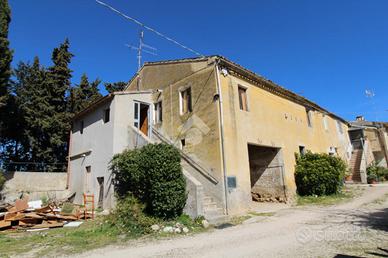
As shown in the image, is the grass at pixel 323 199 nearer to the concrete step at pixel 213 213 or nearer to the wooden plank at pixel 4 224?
the concrete step at pixel 213 213

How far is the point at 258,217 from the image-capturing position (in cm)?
1105

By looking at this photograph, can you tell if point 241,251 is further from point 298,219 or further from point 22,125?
point 22,125

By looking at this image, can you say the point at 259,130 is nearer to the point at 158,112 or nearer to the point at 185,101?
the point at 185,101

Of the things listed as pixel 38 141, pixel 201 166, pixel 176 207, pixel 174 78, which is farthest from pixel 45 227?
pixel 38 141

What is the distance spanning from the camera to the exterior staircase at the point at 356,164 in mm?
25150

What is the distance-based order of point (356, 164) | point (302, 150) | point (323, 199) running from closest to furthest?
point (323, 199) < point (302, 150) < point (356, 164)

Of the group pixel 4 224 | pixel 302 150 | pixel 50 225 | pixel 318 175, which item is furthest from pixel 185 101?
pixel 4 224

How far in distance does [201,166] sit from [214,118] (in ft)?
7.76

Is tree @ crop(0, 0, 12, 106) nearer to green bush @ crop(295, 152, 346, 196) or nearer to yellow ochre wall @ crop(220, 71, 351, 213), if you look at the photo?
yellow ochre wall @ crop(220, 71, 351, 213)

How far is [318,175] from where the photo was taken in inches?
613

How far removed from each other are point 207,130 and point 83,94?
18257 mm

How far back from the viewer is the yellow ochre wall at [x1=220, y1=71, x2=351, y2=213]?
40.3ft

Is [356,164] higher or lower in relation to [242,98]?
lower

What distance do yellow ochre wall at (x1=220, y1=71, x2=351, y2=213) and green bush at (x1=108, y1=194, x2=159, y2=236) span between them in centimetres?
378
